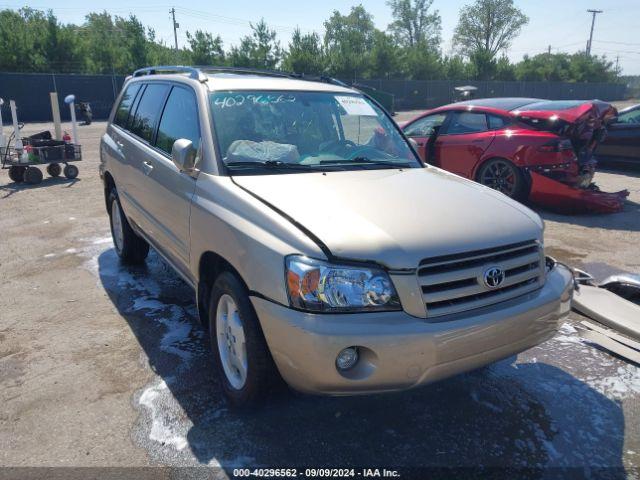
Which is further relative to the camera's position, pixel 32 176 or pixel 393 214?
pixel 32 176

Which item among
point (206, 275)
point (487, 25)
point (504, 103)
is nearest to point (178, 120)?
point (206, 275)

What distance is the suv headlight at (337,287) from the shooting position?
2.40m

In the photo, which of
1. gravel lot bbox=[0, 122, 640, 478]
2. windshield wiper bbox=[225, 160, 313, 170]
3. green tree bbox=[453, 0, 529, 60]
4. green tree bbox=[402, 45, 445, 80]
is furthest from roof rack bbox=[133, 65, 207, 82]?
green tree bbox=[453, 0, 529, 60]

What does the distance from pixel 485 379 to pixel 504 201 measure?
3.82ft

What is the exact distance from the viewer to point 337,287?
241 cm

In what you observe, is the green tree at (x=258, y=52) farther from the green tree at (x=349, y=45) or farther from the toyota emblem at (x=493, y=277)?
the toyota emblem at (x=493, y=277)

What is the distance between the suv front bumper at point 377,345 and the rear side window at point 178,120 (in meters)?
1.58

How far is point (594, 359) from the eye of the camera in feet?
12.2

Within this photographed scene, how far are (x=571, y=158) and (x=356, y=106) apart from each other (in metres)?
4.53

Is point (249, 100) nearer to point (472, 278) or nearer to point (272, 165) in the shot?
point (272, 165)

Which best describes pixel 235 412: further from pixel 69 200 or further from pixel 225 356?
pixel 69 200

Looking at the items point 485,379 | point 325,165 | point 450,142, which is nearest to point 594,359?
point 485,379

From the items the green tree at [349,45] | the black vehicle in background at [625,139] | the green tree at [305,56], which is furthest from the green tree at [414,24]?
the black vehicle in background at [625,139]

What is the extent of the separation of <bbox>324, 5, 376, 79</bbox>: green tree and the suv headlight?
4630cm
